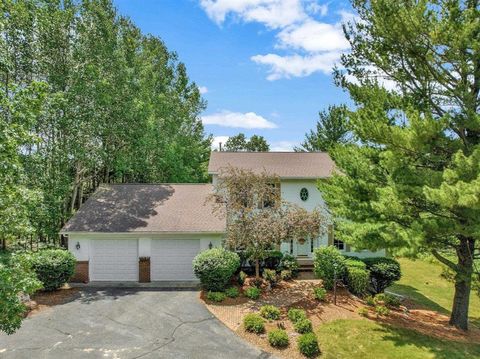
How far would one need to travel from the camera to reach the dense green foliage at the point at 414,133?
11.2 metres

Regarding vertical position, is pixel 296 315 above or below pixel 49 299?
below

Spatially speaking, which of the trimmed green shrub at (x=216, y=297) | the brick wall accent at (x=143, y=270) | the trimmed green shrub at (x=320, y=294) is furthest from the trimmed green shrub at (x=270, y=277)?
the brick wall accent at (x=143, y=270)

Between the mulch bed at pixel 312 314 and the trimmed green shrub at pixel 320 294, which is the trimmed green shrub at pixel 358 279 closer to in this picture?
the mulch bed at pixel 312 314

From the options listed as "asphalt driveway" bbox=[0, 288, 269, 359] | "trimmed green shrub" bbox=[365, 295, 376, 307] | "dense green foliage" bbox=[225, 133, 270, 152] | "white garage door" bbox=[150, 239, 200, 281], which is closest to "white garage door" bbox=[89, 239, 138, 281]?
"white garage door" bbox=[150, 239, 200, 281]

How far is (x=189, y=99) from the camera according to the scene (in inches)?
1639

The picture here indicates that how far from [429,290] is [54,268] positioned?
20.1 meters

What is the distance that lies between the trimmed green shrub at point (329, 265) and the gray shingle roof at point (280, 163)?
715 centimetres

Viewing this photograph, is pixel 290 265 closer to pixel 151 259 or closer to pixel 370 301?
pixel 370 301

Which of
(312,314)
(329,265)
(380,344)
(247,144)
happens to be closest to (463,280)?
(380,344)

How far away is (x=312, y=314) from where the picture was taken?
13734mm

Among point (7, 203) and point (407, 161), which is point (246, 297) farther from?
point (7, 203)

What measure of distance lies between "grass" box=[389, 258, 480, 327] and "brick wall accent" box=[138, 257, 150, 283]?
13558 mm

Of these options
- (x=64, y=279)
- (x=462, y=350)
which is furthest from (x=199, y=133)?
(x=462, y=350)

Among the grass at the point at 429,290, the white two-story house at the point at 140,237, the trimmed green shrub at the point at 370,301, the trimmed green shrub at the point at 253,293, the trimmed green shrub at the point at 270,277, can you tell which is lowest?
the grass at the point at 429,290
